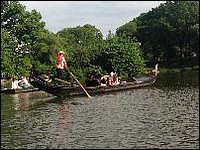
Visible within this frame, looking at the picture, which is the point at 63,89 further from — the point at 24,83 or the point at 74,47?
the point at 74,47

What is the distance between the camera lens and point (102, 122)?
22812mm

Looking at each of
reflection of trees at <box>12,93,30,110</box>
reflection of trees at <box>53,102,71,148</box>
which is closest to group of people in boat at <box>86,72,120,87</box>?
reflection of trees at <box>12,93,30,110</box>

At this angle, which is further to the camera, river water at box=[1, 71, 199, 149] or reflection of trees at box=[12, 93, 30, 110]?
reflection of trees at box=[12, 93, 30, 110]

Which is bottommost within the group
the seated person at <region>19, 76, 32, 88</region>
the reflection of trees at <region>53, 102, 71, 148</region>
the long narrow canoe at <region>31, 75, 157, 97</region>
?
the reflection of trees at <region>53, 102, 71, 148</region>

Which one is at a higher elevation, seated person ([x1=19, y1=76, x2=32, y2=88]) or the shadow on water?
seated person ([x1=19, y1=76, x2=32, y2=88])

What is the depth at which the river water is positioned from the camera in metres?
18.7

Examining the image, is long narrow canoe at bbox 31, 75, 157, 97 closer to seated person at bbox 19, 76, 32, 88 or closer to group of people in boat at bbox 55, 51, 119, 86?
group of people in boat at bbox 55, 51, 119, 86

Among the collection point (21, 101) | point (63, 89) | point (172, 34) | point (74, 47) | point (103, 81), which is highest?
point (172, 34)

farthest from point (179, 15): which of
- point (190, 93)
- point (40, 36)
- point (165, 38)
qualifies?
point (190, 93)

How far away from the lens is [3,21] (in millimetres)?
54781

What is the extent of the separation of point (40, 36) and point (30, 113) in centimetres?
2931

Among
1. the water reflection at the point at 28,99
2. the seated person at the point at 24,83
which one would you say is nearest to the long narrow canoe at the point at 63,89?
the water reflection at the point at 28,99

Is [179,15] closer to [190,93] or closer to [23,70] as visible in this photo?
[23,70]

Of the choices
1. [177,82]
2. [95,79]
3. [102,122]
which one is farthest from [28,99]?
[177,82]
